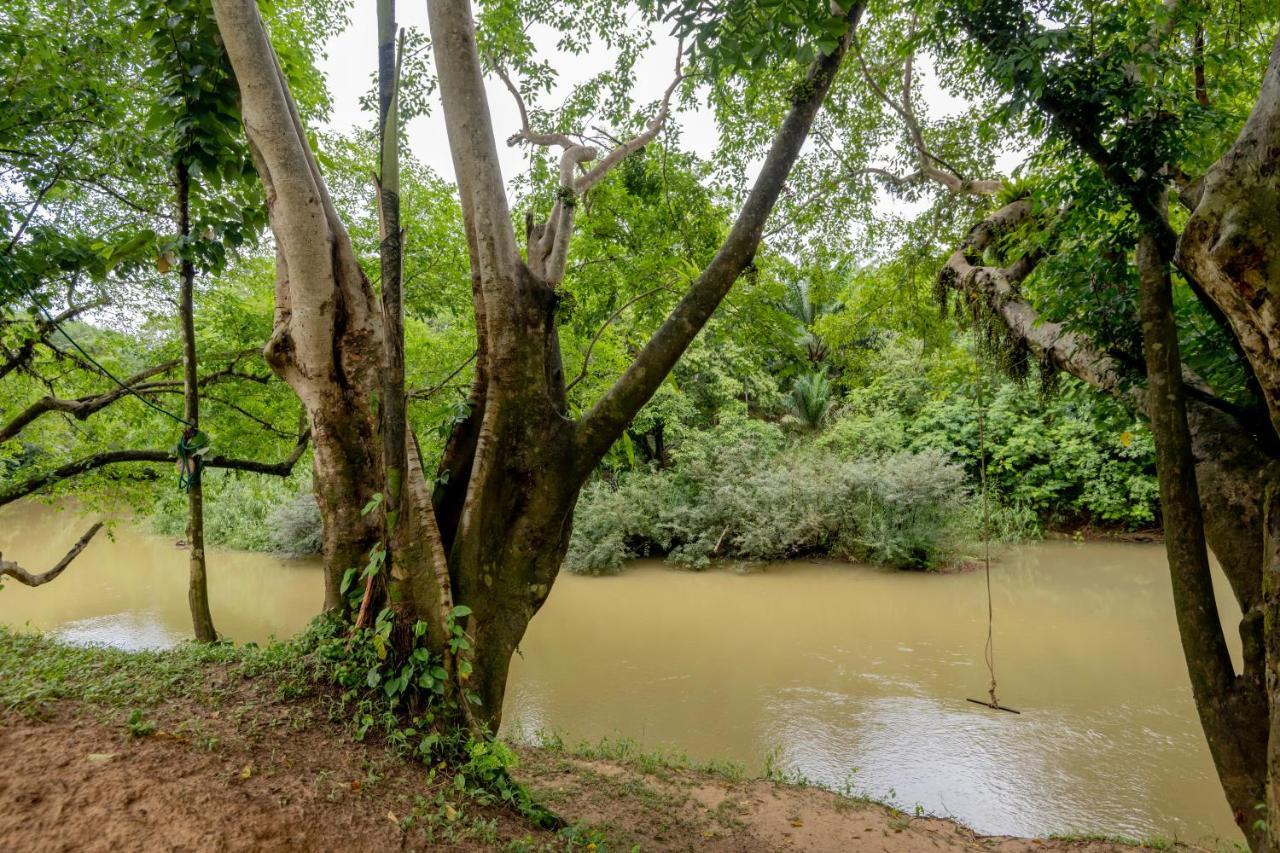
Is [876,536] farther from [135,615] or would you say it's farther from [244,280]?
[135,615]

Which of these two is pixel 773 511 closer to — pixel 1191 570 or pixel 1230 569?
pixel 1230 569

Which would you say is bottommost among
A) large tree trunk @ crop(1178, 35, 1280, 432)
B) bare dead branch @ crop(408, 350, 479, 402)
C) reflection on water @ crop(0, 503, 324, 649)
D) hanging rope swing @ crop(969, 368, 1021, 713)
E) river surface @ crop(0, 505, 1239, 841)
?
reflection on water @ crop(0, 503, 324, 649)

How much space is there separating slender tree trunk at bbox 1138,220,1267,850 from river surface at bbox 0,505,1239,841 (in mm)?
1981

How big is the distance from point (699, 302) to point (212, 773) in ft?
8.09

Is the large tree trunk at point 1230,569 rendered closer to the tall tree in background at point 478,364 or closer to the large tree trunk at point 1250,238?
the large tree trunk at point 1250,238

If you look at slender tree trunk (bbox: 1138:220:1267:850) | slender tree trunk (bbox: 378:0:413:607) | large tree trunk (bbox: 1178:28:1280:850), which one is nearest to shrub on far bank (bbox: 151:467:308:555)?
slender tree trunk (bbox: 378:0:413:607)

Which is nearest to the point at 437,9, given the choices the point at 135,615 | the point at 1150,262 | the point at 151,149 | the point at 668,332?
the point at 668,332

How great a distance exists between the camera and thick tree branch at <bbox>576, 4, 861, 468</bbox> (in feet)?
9.23

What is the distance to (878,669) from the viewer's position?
6773 mm

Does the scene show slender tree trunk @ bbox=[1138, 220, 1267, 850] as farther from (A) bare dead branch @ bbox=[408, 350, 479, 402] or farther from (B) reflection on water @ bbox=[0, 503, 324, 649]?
(B) reflection on water @ bbox=[0, 503, 324, 649]

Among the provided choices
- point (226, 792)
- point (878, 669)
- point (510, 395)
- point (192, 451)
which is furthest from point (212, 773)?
point (878, 669)

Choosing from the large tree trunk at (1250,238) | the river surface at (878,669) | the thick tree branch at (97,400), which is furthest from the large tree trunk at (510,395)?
the river surface at (878,669)

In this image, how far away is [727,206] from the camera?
6.28 metres

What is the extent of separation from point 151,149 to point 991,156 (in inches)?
273
